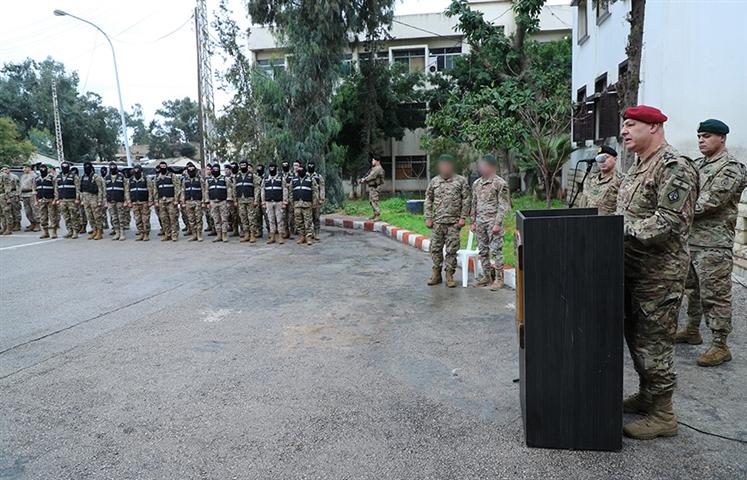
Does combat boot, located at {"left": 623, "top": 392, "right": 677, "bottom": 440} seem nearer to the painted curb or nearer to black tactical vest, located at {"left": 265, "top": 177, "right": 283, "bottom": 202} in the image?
the painted curb

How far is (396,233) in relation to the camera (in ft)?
39.9

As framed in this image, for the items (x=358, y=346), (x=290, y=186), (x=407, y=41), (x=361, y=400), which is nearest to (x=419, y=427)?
(x=361, y=400)

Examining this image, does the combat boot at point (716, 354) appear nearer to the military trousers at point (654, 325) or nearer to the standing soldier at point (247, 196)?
the military trousers at point (654, 325)

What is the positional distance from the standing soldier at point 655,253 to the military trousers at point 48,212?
13.5m

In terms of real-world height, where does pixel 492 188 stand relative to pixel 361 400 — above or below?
above

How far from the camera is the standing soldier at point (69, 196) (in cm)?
1311

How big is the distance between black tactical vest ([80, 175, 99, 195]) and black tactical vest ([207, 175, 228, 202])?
9.76 feet

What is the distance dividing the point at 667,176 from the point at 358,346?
292 centimetres

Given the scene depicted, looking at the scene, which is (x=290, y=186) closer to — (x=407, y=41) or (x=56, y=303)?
(x=56, y=303)

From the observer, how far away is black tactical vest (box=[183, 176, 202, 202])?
40.0ft

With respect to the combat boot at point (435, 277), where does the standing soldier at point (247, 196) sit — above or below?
above

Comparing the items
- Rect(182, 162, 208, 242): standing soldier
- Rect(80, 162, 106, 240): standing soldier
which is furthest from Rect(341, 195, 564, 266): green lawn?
Rect(80, 162, 106, 240): standing soldier

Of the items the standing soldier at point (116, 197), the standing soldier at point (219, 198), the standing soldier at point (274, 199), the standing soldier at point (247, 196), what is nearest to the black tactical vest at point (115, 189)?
the standing soldier at point (116, 197)

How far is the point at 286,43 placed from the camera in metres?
16.0
